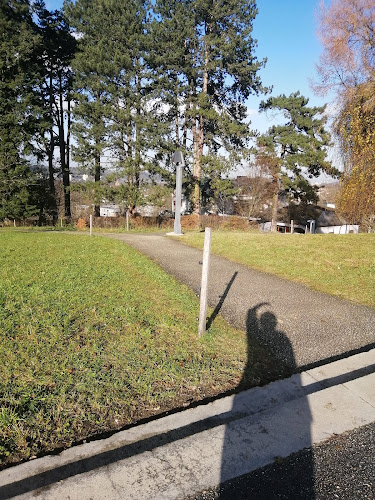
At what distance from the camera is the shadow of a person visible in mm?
1612

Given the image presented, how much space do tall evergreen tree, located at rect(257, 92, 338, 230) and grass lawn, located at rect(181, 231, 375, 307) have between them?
1757cm

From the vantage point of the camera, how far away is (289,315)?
4070 mm

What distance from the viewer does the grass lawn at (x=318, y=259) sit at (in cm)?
554

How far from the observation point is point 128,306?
13.1 ft

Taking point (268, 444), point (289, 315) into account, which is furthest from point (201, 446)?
point (289, 315)

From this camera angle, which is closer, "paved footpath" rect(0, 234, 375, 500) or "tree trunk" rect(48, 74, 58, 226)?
"paved footpath" rect(0, 234, 375, 500)

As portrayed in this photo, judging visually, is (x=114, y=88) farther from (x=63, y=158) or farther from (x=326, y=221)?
(x=326, y=221)

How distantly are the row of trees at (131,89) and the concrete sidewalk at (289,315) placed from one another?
1711 centimetres

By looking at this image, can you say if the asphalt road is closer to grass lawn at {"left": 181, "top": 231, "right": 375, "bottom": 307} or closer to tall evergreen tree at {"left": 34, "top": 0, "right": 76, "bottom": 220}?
grass lawn at {"left": 181, "top": 231, "right": 375, "bottom": 307}

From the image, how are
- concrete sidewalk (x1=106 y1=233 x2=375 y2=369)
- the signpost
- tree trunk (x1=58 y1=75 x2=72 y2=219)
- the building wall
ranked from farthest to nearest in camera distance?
the building wall
tree trunk (x1=58 y1=75 x2=72 y2=219)
the signpost
concrete sidewalk (x1=106 y1=233 x2=375 y2=369)

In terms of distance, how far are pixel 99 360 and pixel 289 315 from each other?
8.38ft

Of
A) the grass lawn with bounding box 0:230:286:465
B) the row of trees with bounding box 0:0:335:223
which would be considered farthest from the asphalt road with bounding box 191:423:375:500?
the row of trees with bounding box 0:0:335:223

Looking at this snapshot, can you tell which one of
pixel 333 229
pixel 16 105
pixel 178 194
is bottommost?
pixel 333 229

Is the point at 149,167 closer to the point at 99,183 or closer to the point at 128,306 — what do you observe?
the point at 99,183
